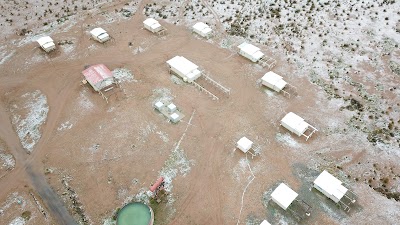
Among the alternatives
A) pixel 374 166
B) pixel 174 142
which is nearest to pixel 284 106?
pixel 374 166

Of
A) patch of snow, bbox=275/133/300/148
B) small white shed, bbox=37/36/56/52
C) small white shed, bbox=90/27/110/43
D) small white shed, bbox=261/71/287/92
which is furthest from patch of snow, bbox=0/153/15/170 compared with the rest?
small white shed, bbox=261/71/287/92

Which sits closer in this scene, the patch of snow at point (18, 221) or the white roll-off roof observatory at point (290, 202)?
the white roll-off roof observatory at point (290, 202)

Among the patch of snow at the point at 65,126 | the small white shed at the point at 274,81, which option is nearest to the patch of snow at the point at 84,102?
the patch of snow at the point at 65,126

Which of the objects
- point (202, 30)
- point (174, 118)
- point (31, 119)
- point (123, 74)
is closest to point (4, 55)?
point (31, 119)

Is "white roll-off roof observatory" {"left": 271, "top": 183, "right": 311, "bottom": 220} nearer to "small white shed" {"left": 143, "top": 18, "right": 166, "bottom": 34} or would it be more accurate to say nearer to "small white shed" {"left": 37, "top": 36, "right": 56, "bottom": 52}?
"small white shed" {"left": 143, "top": 18, "right": 166, "bottom": 34}

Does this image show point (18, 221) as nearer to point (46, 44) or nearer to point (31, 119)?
point (31, 119)

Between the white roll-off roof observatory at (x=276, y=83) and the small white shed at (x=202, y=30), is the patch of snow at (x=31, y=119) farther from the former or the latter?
the white roll-off roof observatory at (x=276, y=83)
